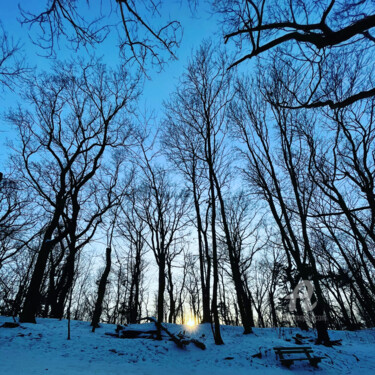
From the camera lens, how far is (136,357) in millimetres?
6738

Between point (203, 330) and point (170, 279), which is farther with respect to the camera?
point (170, 279)

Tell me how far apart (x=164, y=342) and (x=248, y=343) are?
357 centimetres

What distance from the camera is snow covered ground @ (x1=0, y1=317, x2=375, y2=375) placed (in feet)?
17.6

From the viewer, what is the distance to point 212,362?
271 inches

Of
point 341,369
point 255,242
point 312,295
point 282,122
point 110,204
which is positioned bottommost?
point 341,369

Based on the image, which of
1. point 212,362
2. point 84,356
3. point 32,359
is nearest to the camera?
point 32,359

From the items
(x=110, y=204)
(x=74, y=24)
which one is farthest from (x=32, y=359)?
(x=110, y=204)

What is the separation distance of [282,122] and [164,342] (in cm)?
1214

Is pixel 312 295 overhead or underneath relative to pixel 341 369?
overhead

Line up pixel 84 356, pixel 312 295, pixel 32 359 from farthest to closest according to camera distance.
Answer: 1. pixel 312 295
2. pixel 84 356
3. pixel 32 359

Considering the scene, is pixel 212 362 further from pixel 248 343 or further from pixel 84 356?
pixel 84 356

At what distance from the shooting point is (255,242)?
18797 millimetres

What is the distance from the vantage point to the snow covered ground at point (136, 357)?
536 centimetres

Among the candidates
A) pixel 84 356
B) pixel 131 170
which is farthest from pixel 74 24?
pixel 131 170
